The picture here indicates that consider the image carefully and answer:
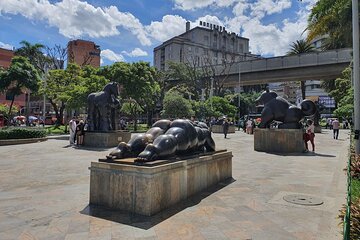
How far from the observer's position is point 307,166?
10.5 m

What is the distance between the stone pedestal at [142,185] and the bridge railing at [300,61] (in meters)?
30.0

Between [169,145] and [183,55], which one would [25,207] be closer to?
[169,145]

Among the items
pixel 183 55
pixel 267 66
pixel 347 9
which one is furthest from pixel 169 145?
pixel 183 55

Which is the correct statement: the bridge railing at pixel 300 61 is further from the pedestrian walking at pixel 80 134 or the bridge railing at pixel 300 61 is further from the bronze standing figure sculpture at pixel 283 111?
the pedestrian walking at pixel 80 134

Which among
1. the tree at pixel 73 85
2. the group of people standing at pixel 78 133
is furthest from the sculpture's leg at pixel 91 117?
the tree at pixel 73 85

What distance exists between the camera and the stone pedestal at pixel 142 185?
192 inches

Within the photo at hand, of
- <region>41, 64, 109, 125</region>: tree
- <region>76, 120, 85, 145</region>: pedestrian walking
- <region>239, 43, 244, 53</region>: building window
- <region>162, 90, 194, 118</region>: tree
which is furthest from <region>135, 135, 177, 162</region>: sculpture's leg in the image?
<region>239, 43, 244, 53</region>: building window

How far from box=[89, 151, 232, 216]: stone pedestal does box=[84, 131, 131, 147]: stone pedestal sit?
1052 centimetres

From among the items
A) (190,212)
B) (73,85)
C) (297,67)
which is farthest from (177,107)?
(190,212)

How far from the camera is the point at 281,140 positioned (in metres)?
14.6

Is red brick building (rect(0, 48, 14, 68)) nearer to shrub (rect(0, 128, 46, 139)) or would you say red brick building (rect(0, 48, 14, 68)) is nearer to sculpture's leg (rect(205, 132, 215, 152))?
shrub (rect(0, 128, 46, 139))

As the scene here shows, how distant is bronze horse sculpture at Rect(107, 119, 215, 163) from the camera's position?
545 centimetres

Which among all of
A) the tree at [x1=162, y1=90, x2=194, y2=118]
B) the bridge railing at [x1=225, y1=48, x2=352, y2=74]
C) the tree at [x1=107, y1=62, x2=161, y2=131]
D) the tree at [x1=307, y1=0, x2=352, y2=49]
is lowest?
the tree at [x1=162, y1=90, x2=194, y2=118]

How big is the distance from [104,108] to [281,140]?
9.30 m
